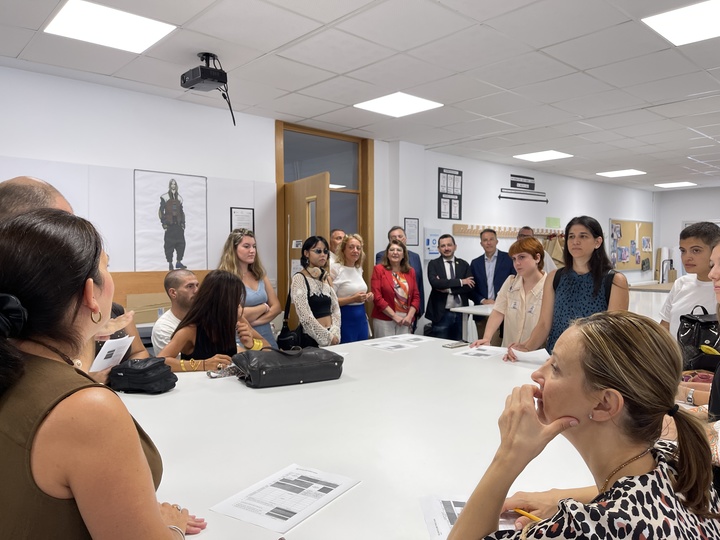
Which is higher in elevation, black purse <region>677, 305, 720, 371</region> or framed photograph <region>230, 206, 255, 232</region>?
framed photograph <region>230, 206, 255, 232</region>

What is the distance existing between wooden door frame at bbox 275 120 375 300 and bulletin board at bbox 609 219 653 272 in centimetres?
692

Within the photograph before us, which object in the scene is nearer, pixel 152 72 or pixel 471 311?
pixel 152 72

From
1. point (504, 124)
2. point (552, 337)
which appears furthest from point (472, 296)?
point (552, 337)

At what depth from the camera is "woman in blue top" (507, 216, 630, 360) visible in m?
2.84

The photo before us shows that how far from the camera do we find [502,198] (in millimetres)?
8664

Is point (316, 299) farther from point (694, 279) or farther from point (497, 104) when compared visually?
point (497, 104)

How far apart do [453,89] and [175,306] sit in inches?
120

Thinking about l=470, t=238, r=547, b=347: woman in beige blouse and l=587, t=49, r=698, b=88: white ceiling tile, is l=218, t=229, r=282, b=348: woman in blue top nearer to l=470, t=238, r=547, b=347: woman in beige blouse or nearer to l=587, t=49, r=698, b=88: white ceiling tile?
l=470, t=238, r=547, b=347: woman in beige blouse

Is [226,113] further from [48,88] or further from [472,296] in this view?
[472,296]

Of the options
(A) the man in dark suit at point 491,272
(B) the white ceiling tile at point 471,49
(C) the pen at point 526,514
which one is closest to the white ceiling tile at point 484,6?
(B) the white ceiling tile at point 471,49

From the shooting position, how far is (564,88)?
4613 mm

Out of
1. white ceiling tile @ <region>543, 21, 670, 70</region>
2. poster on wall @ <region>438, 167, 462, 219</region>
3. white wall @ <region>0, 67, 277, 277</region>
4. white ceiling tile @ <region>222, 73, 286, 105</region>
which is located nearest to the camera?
white ceiling tile @ <region>543, 21, 670, 70</region>

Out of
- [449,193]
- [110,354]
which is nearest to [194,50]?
[110,354]

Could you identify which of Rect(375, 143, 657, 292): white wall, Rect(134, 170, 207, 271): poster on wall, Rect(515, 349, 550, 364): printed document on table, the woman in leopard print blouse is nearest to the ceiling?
Rect(375, 143, 657, 292): white wall
